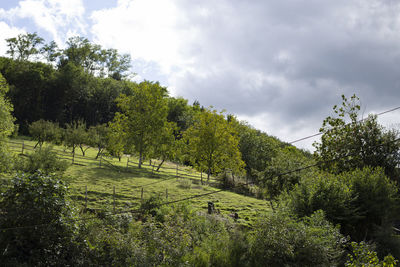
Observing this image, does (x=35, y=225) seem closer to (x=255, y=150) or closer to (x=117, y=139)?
(x=117, y=139)

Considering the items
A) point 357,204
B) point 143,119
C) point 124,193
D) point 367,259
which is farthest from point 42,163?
point 357,204

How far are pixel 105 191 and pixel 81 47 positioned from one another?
66.1 meters

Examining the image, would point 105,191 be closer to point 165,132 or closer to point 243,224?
point 243,224

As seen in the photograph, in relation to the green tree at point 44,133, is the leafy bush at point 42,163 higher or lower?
lower

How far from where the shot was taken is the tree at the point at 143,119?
37.8 metres

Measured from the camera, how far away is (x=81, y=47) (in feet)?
255

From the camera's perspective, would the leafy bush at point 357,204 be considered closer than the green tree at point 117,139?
Yes

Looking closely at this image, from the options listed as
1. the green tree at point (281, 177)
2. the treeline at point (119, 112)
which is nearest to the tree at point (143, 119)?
the treeline at point (119, 112)

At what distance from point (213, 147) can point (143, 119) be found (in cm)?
939

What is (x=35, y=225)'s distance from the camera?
42.1 ft

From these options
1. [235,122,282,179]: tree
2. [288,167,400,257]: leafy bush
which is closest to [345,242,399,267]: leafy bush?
[288,167,400,257]: leafy bush

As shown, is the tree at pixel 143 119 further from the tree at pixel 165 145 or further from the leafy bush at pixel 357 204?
the leafy bush at pixel 357 204

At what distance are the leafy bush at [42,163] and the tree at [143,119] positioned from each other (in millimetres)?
15025

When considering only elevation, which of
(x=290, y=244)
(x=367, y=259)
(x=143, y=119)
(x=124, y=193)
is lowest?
(x=290, y=244)
